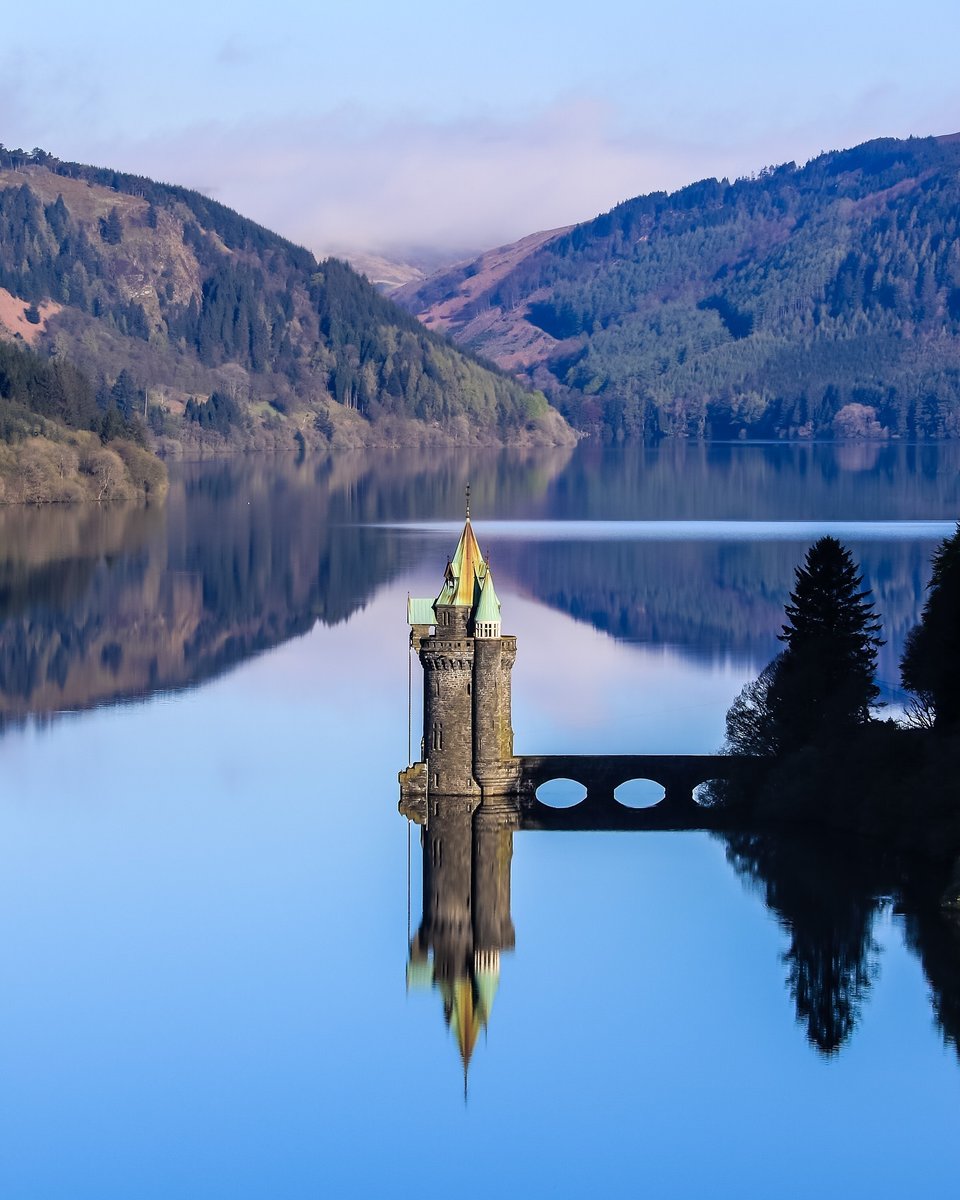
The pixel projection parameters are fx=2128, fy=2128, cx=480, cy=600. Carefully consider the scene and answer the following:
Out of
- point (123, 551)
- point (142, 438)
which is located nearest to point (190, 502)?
point (142, 438)

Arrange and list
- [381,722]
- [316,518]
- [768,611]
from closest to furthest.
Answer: [381,722], [768,611], [316,518]

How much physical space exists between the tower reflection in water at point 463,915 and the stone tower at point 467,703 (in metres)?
0.61

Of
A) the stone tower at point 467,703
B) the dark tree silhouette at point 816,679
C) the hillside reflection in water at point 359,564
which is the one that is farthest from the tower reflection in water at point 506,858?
the hillside reflection in water at point 359,564

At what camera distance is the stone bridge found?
1873 inches

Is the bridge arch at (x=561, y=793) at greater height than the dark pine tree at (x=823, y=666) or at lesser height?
lesser

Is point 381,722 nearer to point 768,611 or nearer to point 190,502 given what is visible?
point 768,611

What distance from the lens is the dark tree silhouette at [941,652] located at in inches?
1848

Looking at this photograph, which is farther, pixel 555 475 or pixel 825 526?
pixel 555 475

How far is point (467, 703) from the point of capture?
46906 mm

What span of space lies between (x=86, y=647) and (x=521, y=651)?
15.2 meters

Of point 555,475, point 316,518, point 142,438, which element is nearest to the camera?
point 316,518

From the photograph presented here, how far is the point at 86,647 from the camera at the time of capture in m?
74.5

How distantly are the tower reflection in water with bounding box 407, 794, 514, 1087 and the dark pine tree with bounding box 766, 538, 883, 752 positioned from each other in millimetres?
7328

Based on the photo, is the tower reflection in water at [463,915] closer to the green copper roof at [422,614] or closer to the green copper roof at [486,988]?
the green copper roof at [486,988]
